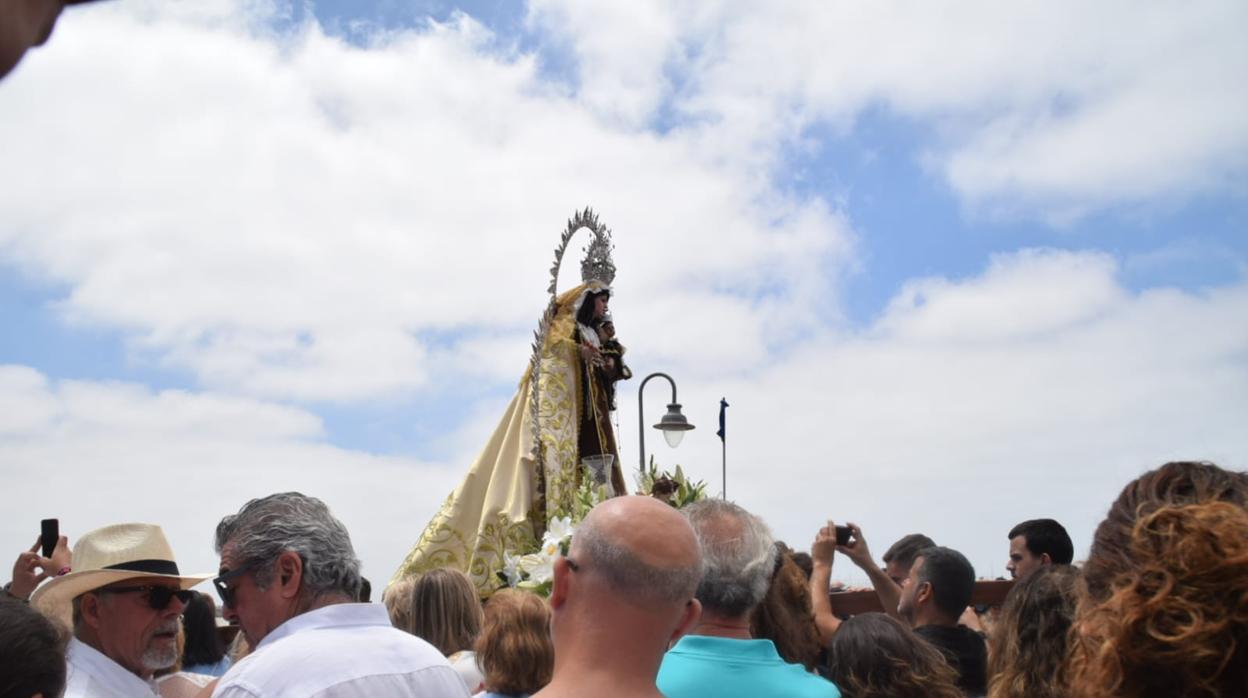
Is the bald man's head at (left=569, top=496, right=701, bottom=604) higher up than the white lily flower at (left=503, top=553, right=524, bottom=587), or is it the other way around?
the bald man's head at (left=569, top=496, right=701, bottom=604)

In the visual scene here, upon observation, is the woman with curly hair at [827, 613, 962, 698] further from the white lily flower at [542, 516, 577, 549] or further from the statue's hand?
the statue's hand

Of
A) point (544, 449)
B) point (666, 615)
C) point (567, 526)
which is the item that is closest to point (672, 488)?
point (567, 526)

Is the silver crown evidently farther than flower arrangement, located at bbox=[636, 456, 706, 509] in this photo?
Yes

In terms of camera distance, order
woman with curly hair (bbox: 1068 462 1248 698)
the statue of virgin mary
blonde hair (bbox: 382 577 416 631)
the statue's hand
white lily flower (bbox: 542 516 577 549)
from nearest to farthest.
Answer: woman with curly hair (bbox: 1068 462 1248 698)
blonde hair (bbox: 382 577 416 631)
white lily flower (bbox: 542 516 577 549)
the statue of virgin mary
the statue's hand

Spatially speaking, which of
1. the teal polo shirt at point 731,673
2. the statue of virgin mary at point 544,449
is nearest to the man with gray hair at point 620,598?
the teal polo shirt at point 731,673

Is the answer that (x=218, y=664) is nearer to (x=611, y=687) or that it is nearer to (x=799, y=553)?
(x=799, y=553)

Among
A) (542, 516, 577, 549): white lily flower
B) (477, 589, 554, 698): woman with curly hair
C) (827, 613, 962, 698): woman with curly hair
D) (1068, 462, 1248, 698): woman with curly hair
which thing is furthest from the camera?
(542, 516, 577, 549): white lily flower

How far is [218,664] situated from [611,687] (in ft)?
12.9

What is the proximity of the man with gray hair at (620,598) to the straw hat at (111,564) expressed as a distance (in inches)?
77.5

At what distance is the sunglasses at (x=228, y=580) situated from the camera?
10.5ft

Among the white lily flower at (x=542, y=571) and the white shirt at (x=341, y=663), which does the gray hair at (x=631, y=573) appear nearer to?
the white shirt at (x=341, y=663)

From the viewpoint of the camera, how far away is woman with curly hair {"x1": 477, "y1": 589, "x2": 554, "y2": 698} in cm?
404

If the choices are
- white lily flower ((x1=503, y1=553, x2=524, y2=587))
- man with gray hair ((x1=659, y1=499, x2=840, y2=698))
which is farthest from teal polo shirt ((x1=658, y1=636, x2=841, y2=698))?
white lily flower ((x1=503, y1=553, x2=524, y2=587))

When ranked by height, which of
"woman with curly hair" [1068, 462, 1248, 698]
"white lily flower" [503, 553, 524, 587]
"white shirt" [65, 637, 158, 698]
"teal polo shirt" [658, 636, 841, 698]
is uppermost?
"woman with curly hair" [1068, 462, 1248, 698]
